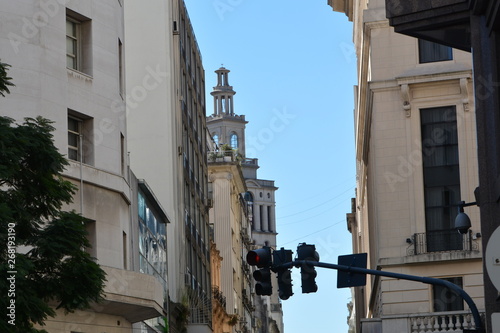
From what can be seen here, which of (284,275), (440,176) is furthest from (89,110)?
(284,275)

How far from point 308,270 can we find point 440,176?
2099 centimetres

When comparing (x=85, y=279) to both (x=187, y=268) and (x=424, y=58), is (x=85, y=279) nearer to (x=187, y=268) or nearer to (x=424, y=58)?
(x=424, y=58)

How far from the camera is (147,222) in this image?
43.4m

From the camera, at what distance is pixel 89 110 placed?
113 ft

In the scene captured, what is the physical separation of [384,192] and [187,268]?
1829cm

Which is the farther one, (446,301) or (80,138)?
(446,301)

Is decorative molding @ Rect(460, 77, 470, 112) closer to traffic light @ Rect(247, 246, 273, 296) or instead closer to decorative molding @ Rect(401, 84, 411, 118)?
decorative molding @ Rect(401, 84, 411, 118)

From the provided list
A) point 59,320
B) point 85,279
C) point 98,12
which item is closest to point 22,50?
point 98,12

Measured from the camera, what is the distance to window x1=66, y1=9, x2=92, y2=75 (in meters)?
34.5

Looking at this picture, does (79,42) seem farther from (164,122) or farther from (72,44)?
(164,122)

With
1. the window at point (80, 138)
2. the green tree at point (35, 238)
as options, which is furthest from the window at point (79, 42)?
the green tree at point (35, 238)

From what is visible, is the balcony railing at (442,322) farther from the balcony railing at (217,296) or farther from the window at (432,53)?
the balcony railing at (217,296)

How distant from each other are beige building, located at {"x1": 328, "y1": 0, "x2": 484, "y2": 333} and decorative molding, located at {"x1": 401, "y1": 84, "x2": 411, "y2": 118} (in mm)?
35

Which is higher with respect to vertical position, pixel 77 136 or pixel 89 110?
pixel 89 110
